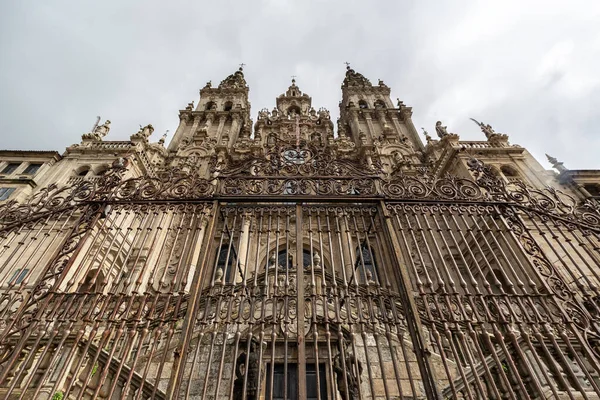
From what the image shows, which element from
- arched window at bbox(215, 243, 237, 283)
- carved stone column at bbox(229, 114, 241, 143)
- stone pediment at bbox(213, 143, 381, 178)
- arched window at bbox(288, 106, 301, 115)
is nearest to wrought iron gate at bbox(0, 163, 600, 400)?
arched window at bbox(215, 243, 237, 283)

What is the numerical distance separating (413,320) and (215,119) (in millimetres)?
23867

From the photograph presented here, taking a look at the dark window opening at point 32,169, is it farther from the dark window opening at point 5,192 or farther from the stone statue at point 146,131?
the stone statue at point 146,131

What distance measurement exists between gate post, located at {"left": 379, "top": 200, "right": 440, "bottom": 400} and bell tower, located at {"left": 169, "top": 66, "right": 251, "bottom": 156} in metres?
16.8

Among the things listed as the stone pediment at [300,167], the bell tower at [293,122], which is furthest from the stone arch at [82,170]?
the stone pediment at [300,167]

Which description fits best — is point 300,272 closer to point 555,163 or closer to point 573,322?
point 573,322

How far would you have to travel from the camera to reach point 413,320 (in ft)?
14.3

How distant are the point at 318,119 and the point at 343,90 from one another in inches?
277

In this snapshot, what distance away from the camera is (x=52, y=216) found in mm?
6168

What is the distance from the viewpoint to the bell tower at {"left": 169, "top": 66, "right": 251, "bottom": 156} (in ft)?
69.8

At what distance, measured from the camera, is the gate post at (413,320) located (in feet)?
12.3

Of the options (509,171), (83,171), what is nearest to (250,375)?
(83,171)

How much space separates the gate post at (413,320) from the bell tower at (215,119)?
16787 mm

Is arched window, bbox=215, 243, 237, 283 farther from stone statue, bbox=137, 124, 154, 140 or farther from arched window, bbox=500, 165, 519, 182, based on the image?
arched window, bbox=500, 165, 519, 182

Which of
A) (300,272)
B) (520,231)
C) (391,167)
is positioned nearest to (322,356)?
(300,272)
